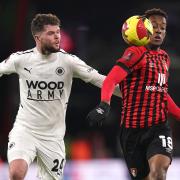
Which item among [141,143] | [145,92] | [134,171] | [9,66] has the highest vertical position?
[9,66]

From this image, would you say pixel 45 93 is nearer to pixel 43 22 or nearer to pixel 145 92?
pixel 43 22

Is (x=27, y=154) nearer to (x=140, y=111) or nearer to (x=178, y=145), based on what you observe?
(x=140, y=111)

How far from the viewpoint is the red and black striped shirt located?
9305 mm

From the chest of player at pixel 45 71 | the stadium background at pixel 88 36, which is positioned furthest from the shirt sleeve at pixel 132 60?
the stadium background at pixel 88 36

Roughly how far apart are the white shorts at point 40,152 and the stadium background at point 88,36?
656 cm

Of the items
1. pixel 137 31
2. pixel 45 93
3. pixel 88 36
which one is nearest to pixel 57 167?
pixel 45 93

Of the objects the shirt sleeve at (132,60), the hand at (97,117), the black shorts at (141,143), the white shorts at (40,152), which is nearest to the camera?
the hand at (97,117)

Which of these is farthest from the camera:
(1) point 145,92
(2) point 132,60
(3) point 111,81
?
(1) point 145,92

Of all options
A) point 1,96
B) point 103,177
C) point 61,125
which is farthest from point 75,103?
Result: point 61,125

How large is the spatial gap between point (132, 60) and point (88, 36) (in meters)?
8.31

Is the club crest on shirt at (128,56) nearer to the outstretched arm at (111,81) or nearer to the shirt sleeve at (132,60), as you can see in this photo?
the shirt sleeve at (132,60)

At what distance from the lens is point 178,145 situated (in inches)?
655

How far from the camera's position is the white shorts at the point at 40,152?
9.55m

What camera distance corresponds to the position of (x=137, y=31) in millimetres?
9227
